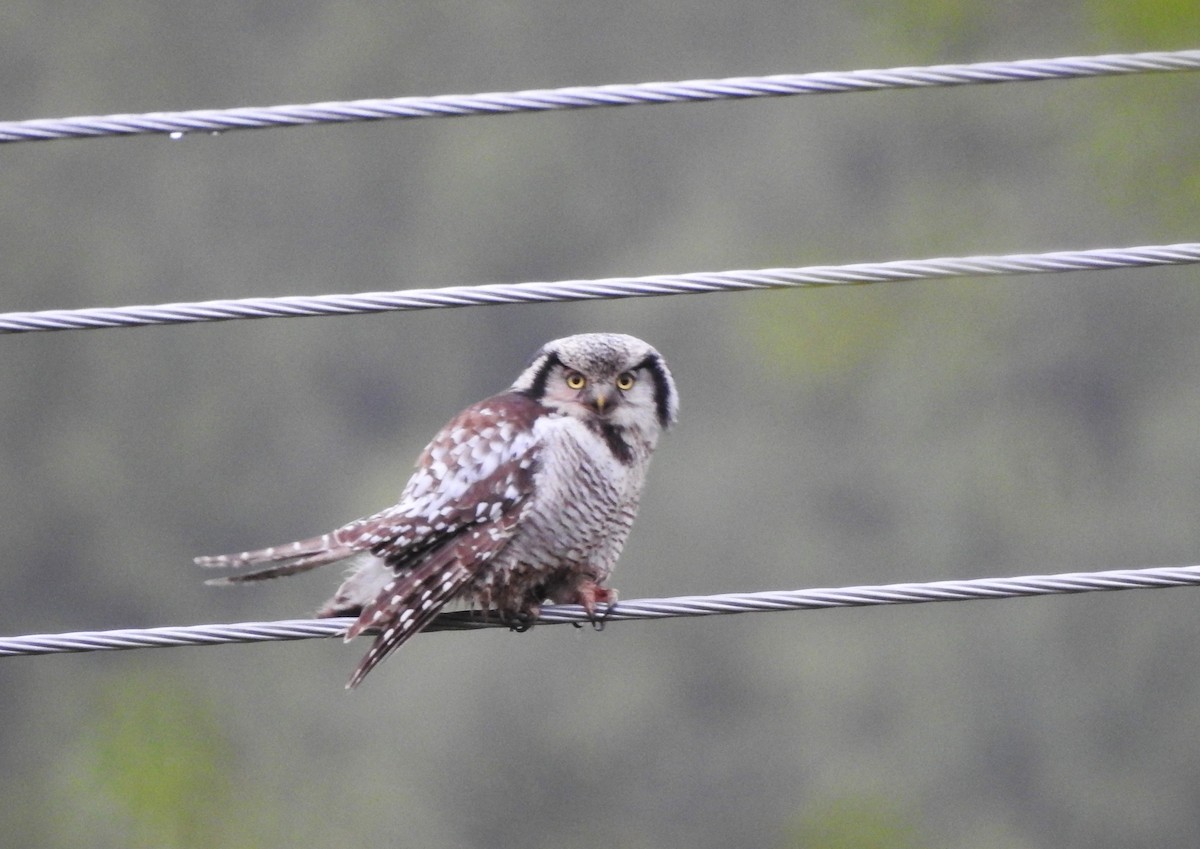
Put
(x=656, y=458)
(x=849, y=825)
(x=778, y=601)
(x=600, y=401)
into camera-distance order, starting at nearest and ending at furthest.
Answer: (x=778, y=601) → (x=600, y=401) → (x=849, y=825) → (x=656, y=458)

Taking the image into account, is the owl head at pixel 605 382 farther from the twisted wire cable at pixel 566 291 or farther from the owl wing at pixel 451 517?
the twisted wire cable at pixel 566 291

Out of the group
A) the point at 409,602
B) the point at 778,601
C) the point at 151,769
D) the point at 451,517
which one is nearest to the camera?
the point at 778,601

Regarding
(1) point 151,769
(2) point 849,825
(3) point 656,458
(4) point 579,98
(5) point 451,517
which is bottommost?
(2) point 849,825

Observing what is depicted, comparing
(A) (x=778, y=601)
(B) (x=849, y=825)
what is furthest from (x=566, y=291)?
(B) (x=849, y=825)

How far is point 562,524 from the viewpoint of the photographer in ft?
9.84

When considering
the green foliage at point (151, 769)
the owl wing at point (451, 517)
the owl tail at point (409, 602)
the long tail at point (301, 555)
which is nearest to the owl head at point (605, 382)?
the owl wing at point (451, 517)

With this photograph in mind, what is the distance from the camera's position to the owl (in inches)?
113

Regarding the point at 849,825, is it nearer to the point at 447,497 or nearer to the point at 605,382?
the point at 605,382

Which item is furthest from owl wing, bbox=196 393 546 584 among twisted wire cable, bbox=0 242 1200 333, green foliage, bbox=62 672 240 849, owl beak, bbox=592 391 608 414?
green foliage, bbox=62 672 240 849

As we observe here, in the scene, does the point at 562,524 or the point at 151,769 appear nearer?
the point at 562,524

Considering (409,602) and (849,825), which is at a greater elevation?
(409,602)

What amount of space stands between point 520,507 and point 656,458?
10207mm

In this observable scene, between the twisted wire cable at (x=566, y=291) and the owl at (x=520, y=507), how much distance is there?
60 centimetres

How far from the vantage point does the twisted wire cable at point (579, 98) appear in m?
2.23
